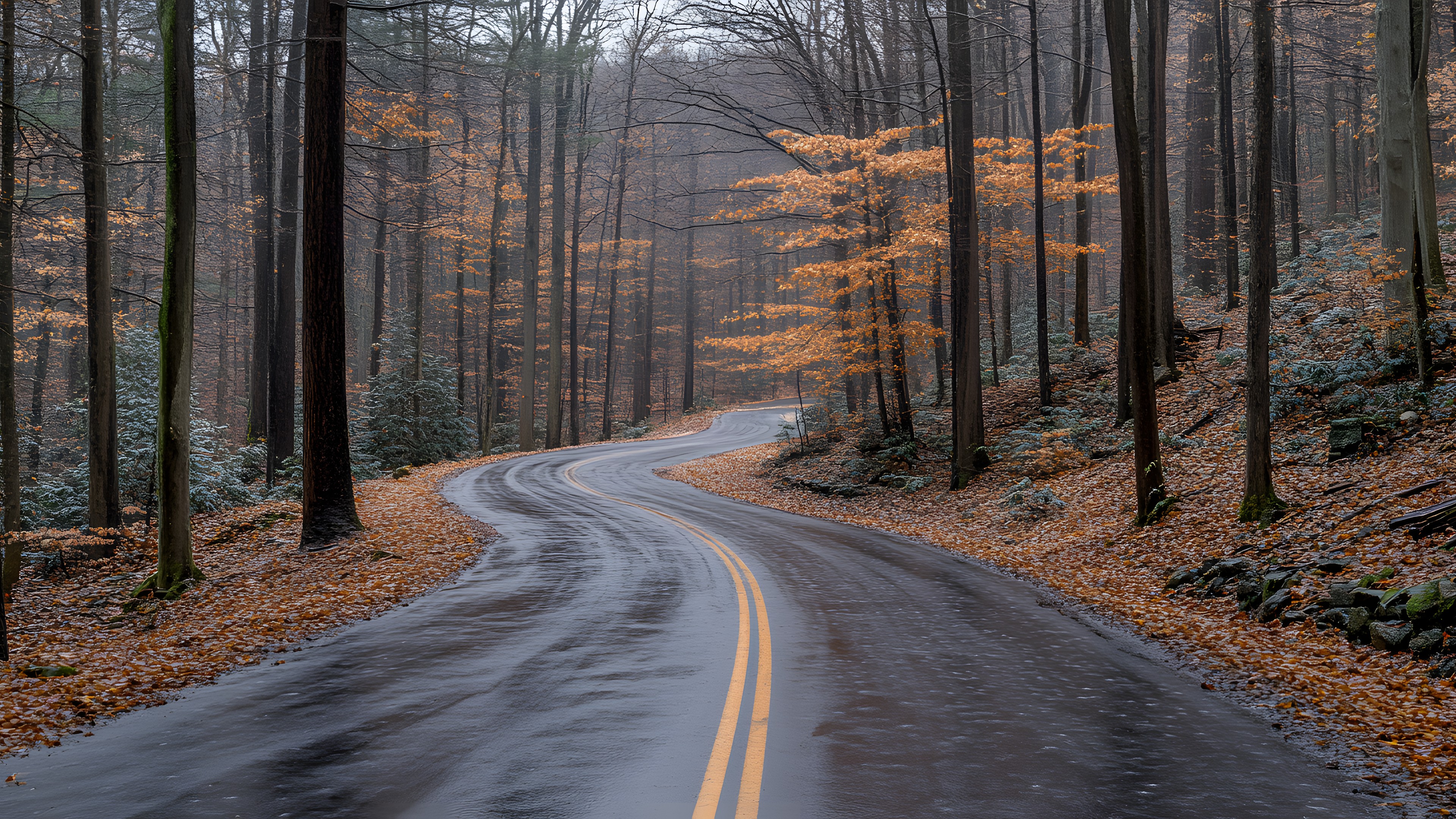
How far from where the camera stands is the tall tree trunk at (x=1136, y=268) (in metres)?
11.9

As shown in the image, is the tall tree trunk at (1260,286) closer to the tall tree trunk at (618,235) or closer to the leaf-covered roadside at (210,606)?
the leaf-covered roadside at (210,606)

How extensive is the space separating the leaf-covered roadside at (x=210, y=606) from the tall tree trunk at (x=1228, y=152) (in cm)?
2049

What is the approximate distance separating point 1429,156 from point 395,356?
28514 mm

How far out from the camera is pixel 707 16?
16219mm

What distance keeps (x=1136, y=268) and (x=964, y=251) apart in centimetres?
622

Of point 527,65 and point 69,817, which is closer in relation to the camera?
point 69,817

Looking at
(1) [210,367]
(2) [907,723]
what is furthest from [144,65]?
(1) [210,367]

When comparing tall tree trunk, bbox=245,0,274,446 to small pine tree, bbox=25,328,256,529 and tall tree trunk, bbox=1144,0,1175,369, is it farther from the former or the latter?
tall tree trunk, bbox=1144,0,1175,369

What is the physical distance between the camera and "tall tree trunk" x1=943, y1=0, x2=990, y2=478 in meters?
18.1

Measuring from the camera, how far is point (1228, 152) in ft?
72.5

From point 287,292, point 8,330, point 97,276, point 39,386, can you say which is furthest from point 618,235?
point 8,330

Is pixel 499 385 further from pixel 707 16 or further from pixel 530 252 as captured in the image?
pixel 707 16

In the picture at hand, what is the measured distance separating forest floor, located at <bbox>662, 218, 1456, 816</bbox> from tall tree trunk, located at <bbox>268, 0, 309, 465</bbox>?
10.9m

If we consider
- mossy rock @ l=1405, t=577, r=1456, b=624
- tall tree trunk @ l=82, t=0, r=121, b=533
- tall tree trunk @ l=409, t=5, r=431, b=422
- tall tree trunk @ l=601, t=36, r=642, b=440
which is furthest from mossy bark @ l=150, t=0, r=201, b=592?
tall tree trunk @ l=601, t=36, r=642, b=440
